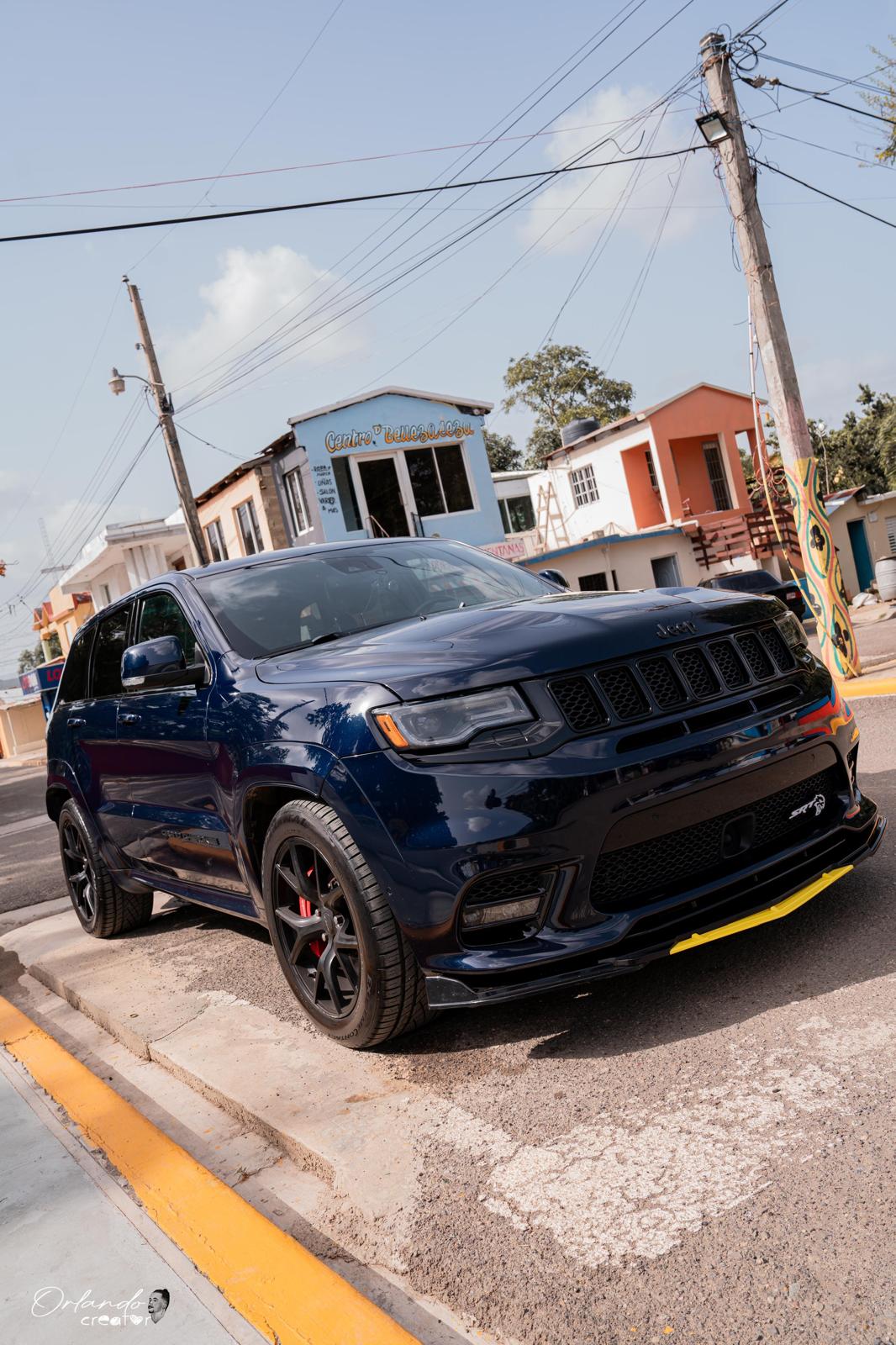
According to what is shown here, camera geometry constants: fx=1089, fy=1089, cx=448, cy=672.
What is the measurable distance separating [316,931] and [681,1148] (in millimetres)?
1426

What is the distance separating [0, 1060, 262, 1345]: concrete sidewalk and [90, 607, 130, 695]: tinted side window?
237 centimetres

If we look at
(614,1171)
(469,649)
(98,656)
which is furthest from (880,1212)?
(98,656)

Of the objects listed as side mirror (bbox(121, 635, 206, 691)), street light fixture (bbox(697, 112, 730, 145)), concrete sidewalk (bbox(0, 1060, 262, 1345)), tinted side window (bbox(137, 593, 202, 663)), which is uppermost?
street light fixture (bbox(697, 112, 730, 145))

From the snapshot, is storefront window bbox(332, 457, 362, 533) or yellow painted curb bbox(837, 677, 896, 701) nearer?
yellow painted curb bbox(837, 677, 896, 701)

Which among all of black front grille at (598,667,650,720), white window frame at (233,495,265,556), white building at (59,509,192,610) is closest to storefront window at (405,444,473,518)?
white window frame at (233,495,265,556)

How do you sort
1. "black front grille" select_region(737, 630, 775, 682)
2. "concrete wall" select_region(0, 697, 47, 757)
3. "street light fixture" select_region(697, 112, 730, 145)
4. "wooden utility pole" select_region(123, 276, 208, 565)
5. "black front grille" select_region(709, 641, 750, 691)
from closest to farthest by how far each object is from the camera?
1. "black front grille" select_region(709, 641, 750, 691)
2. "black front grille" select_region(737, 630, 775, 682)
3. "street light fixture" select_region(697, 112, 730, 145)
4. "wooden utility pole" select_region(123, 276, 208, 565)
5. "concrete wall" select_region(0, 697, 47, 757)

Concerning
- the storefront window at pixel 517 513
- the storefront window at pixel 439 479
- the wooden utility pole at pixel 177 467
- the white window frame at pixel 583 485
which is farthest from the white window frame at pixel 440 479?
the storefront window at pixel 517 513

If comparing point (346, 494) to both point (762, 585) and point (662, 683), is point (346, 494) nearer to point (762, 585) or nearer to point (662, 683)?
point (762, 585)

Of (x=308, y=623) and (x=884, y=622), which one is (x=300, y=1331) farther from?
(x=884, y=622)

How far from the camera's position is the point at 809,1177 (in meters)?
2.28

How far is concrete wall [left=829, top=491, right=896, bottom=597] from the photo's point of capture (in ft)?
122

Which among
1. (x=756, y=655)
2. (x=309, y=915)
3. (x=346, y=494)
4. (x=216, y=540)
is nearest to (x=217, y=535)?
(x=216, y=540)

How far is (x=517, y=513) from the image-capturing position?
1636 inches

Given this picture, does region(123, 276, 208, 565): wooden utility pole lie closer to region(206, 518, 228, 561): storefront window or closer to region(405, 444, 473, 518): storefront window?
region(405, 444, 473, 518): storefront window
